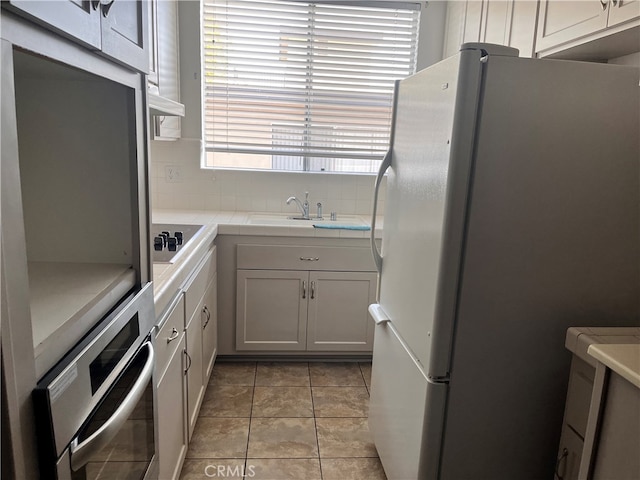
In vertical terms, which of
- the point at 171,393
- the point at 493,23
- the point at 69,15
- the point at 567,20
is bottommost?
the point at 171,393

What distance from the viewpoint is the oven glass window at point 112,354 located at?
84 cm

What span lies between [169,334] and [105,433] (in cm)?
68

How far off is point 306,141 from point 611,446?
258 centimetres

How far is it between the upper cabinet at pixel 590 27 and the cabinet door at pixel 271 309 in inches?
66.6

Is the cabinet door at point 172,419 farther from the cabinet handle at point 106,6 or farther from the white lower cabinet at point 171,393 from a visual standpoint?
the cabinet handle at point 106,6

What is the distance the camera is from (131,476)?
3.54 feet

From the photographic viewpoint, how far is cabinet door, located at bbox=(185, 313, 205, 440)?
1858 mm

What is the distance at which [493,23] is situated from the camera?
7.69ft

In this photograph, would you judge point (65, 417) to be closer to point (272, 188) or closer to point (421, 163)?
point (421, 163)

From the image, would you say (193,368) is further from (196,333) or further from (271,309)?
(271,309)

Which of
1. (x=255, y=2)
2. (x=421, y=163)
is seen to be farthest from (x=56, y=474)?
(x=255, y=2)

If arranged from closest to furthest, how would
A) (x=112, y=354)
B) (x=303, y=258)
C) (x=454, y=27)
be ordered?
(x=112, y=354) → (x=303, y=258) → (x=454, y=27)

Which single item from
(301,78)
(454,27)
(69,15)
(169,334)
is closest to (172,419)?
(169,334)

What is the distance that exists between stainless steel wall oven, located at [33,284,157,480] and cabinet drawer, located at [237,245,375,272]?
58.2 inches
